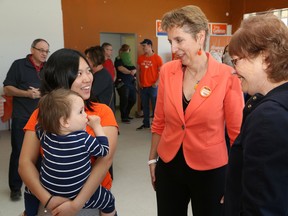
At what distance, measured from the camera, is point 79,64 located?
141cm

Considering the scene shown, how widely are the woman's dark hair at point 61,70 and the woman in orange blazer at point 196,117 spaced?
533mm

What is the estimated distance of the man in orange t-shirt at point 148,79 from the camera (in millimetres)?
6110

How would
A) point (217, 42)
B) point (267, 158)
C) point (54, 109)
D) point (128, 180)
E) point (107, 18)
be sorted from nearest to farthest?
1. point (267, 158)
2. point (54, 109)
3. point (128, 180)
4. point (107, 18)
5. point (217, 42)

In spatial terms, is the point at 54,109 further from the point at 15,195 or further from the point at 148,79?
the point at 148,79

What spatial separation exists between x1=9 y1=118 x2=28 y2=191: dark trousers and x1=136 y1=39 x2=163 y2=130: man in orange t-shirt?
10.6ft

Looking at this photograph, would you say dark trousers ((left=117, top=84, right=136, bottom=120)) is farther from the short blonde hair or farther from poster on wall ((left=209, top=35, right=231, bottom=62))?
the short blonde hair

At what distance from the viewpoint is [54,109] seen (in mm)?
1242

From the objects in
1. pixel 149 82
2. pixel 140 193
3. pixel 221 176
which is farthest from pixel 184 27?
pixel 149 82

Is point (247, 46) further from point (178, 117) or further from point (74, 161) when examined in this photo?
point (74, 161)

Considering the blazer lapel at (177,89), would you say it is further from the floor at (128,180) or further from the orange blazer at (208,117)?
the floor at (128,180)

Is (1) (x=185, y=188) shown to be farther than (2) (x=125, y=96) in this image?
No

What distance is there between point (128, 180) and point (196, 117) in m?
2.26

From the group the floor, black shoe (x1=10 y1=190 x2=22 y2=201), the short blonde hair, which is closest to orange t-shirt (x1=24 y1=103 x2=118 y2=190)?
the short blonde hair

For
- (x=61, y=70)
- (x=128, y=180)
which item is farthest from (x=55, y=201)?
(x=128, y=180)
